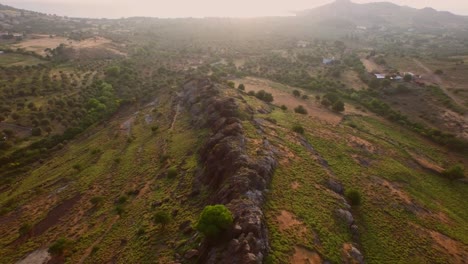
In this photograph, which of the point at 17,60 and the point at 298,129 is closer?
the point at 298,129

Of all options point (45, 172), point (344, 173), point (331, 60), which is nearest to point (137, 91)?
point (45, 172)

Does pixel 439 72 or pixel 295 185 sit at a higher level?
pixel 439 72

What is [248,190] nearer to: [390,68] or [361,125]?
[361,125]

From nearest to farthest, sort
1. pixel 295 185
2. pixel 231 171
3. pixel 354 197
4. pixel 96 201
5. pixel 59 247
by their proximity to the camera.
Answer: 1. pixel 59 247
2. pixel 231 171
3. pixel 354 197
4. pixel 295 185
5. pixel 96 201

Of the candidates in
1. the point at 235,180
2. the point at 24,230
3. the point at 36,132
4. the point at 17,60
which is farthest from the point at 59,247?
the point at 17,60

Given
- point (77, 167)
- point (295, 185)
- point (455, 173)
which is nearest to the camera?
point (295, 185)

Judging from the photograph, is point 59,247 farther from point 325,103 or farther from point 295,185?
point 325,103

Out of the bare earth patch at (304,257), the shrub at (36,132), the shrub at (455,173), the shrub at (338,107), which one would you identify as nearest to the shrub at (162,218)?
the bare earth patch at (304,257)
